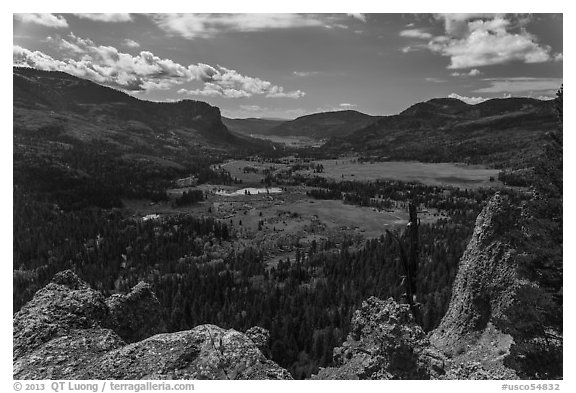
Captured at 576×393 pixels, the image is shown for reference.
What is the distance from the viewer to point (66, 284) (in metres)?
30.7

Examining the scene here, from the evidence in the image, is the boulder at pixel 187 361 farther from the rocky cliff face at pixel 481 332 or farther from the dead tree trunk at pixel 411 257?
the dead tree trunk at pixel 411 257

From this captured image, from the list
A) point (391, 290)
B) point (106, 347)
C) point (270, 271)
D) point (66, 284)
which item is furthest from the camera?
point (270, 271)

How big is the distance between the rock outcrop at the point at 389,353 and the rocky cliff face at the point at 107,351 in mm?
5807

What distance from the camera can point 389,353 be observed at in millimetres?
25219

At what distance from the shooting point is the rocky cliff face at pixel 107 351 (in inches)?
883

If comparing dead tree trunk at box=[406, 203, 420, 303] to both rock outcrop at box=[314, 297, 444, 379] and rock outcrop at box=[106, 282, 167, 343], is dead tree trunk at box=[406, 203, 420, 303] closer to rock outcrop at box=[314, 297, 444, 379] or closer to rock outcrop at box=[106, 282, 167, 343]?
rock outcrop at box=[314, 297, 444, 379]

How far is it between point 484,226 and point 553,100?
1889 centimetres

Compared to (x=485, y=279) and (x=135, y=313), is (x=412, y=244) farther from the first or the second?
(x=485, y=279)

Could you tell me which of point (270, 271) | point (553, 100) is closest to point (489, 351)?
point (553, 100)

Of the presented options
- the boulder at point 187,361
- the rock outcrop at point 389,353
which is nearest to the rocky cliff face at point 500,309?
the rock outcrop at point 389,353

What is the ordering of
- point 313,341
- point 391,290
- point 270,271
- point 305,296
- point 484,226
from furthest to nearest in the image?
1. point 270,271
2. point 305,296
3. point 391,290
4. point 313,341
5. point 484,226

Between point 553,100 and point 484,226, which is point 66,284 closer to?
point 553,100

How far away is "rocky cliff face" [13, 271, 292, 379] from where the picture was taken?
22.4 m

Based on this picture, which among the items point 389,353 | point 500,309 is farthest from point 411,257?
point 500,309
